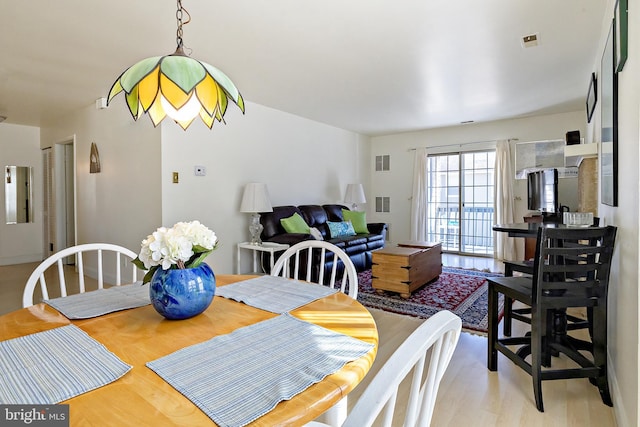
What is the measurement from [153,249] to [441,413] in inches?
65.6

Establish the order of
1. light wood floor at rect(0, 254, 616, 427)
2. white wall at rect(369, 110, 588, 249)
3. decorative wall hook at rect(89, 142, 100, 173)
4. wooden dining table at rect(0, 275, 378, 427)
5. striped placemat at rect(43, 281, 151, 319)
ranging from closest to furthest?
wooden dining table at rect(0, 275, 378, 427) < striped placemat at rect(43, 281, 151, 319) < light wood floor at rect(0, 254, 616, 427) < decorative wall hook at rect(89, 142, 100, 173) < white wall at rect(369, 110, 588, 249)

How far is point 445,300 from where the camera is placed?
3.62 metres

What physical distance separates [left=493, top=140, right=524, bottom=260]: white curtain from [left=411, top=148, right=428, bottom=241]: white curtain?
1296 millimetres

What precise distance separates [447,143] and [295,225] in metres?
3.67

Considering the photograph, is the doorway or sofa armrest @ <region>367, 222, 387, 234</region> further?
sofa armrest @ <region>367, 222, 387, 234</region>

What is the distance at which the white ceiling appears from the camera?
2.40 m

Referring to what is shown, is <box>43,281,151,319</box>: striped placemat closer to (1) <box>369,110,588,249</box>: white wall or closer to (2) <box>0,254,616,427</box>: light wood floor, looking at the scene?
(2) <box>0,254,616,427</box>: light wood floor

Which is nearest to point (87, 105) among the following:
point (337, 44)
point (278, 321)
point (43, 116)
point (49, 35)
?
point (43, 116)

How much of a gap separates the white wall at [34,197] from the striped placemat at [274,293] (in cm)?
653

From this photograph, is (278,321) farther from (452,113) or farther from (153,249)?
(452,113)

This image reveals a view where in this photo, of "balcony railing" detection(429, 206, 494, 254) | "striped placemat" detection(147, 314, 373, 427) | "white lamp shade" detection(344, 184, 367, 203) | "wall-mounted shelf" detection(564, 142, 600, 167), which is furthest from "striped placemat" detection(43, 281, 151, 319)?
"balcony railing" detection(429, 206, 494, 254)

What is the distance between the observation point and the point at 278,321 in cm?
115

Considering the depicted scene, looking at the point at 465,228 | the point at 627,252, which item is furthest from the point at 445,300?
the point at 465,228

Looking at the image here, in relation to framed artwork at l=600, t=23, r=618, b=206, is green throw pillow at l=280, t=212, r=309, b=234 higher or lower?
lower
